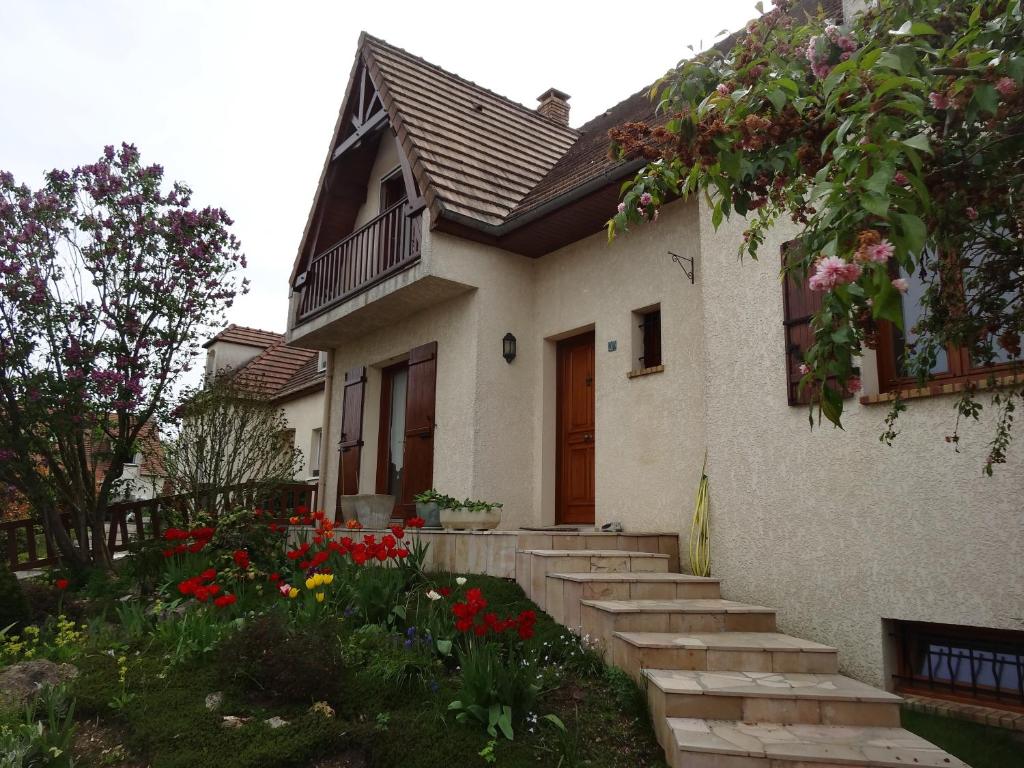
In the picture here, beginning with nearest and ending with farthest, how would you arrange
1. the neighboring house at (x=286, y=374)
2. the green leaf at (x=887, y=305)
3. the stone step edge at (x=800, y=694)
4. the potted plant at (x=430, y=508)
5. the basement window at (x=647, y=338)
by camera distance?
the green leaf at (x=887, y=305), the stone step edge at (x=800, y=694), the potted plant at (x=430, y=508), the basement window at (x=647, y=338), the neighboring house at (x=286, y=374)

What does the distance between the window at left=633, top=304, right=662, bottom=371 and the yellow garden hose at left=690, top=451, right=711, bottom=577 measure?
150 cm

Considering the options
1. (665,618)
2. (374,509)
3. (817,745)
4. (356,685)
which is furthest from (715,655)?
(374,509)

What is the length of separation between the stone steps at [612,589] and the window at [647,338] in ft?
8.67

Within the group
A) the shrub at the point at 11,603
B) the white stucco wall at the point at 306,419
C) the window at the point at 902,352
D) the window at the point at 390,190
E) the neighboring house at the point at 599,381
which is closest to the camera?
the window at the point at 902,352

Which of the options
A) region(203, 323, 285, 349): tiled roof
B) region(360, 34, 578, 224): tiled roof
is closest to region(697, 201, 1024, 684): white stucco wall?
region(360, 34, 578, 224): tiled roof

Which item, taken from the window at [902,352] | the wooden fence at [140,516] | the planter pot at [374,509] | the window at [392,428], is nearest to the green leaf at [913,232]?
the window at [902,352]

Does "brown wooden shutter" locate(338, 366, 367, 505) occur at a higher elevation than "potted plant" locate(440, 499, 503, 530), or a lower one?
higher

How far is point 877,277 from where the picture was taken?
177 cm

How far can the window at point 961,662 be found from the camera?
4262 millimetres

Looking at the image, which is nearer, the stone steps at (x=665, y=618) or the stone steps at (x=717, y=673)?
the stone steps at (x=717, y=673)

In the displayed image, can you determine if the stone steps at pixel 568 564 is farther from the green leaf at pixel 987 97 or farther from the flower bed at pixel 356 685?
the green leaf at pixel 987 97

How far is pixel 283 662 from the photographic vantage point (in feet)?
12.4

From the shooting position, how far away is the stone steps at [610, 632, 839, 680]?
4223 mm

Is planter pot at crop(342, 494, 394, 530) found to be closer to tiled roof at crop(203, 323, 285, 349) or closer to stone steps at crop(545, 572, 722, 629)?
stone steps at crop(545, 572, 722, 629)
